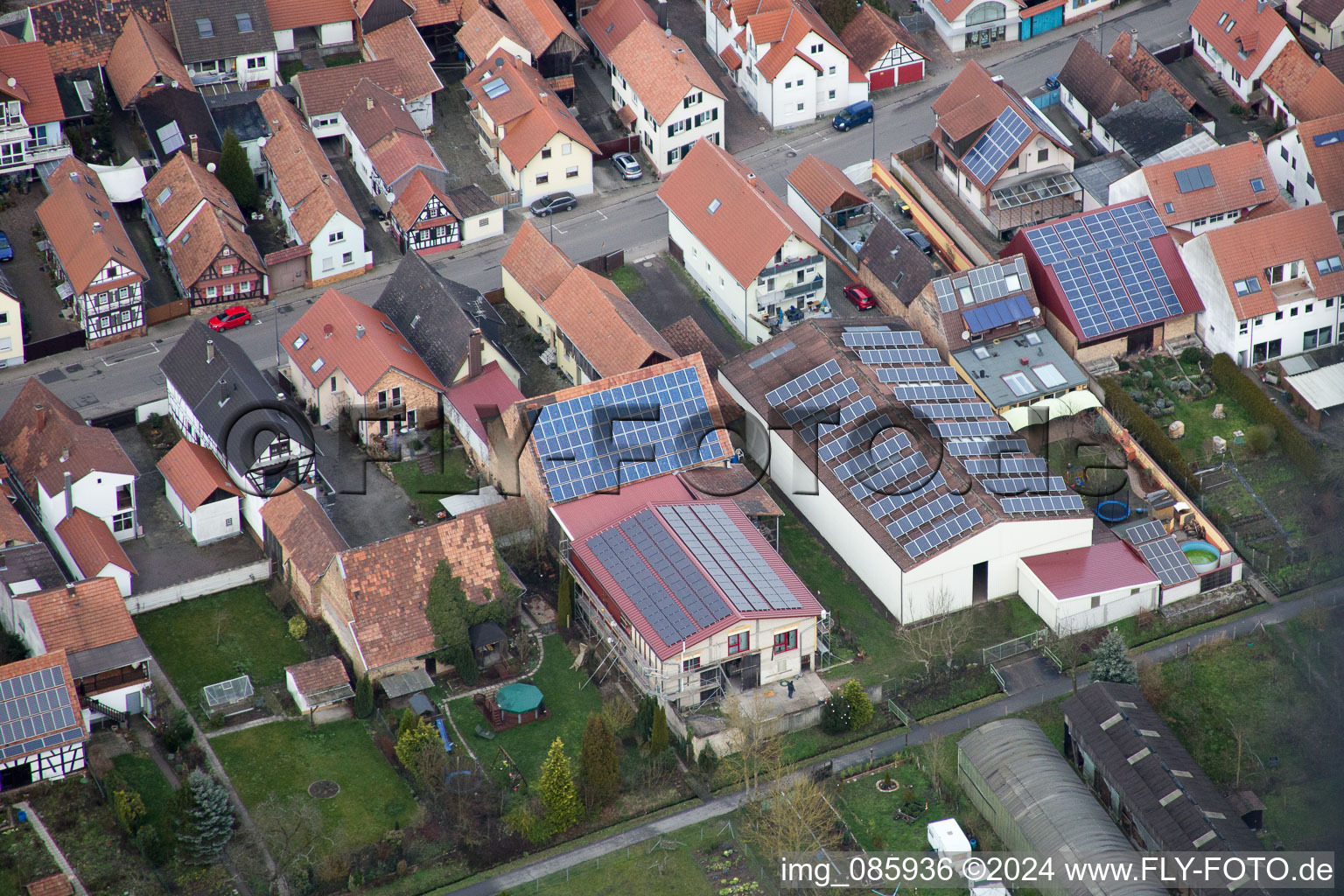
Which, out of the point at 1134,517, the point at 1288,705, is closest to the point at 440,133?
Answer: the point at 1134,517

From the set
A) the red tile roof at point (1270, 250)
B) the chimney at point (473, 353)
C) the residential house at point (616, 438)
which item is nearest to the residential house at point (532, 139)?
the chimney at point (473, 353)

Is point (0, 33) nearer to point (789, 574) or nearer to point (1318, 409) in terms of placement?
point (789, 574)

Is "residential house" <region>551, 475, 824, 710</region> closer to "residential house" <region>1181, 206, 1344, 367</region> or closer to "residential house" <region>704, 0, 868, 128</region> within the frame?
"residential house" <region>1181, 206, 1344, 367</region>

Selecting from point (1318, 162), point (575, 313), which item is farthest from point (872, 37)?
point (575, 313)

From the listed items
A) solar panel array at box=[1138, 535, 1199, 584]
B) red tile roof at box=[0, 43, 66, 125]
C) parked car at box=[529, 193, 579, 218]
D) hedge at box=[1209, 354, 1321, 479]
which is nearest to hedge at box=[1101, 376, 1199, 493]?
hedge at box=[1209, 354, 1321, 479]

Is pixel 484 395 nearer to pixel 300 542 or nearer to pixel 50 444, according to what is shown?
pixel 300 542

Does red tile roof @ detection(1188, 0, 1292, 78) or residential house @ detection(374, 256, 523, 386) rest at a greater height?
red tile roof @ detection(1188, 0, 1292, 78)
